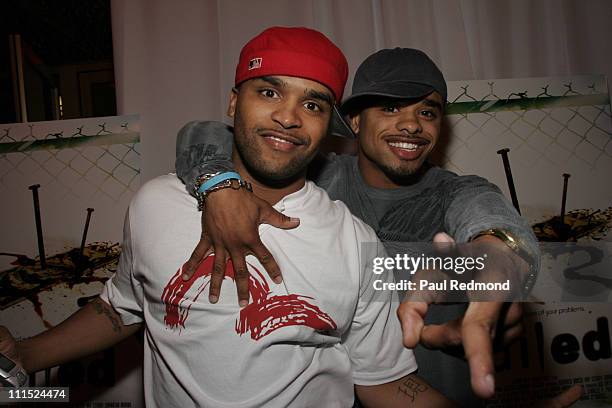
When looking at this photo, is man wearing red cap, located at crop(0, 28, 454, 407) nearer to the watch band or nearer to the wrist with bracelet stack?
the wrist with bracelet stack

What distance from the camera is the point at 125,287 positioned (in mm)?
841

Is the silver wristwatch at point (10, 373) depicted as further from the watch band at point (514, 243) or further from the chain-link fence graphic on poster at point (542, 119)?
the chain-link fence graphic on poster at point (542, 119)

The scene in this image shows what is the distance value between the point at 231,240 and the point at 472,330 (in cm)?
35

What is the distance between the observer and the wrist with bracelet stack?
728mm

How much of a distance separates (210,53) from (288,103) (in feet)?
1.85

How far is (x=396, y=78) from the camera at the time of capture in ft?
2.82

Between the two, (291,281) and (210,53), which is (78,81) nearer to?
(210,53)

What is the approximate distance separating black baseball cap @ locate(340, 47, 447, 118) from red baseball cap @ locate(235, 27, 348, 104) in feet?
0.28

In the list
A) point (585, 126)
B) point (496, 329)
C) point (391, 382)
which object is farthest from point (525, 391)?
point (585, 126)

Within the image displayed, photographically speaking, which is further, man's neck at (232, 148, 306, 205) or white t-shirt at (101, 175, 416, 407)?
man's neck at (232, 148, 306, 205)

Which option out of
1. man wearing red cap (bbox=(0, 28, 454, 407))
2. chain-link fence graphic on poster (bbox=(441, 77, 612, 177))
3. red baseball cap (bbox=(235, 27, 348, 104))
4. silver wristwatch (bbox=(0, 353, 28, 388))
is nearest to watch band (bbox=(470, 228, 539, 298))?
man wearing red cap (bbox=(0, 28, 454, 407))

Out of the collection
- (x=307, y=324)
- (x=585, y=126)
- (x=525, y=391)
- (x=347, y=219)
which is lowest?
(x=525, y=391)

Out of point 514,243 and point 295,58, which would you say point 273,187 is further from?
point 514,243

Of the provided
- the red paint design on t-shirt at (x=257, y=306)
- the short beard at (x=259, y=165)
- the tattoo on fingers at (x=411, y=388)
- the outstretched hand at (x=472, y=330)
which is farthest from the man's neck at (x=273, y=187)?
the tattoo on fingers at (x=411, y=388)
